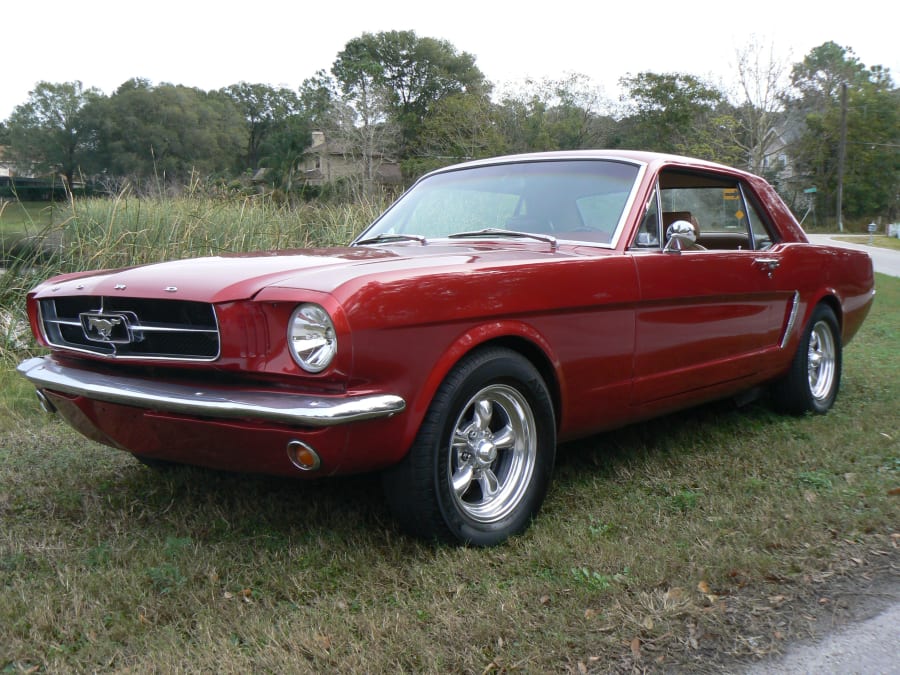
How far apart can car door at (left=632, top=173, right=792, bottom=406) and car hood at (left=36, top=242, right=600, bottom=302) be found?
0.40 m

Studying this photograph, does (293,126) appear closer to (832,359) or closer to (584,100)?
(584,100)

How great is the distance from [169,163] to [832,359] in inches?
1901

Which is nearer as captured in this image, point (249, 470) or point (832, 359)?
point (249, 470)

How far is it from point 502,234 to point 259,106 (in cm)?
7609

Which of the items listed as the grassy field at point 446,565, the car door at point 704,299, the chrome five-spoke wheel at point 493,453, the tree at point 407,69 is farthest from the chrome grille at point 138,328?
the tree at point 407,69

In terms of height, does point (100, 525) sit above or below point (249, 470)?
below

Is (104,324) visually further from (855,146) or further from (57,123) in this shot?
(855,146)

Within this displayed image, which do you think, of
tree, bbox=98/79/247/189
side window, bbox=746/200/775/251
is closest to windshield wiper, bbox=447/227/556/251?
side window, bbox=746/200/775/251

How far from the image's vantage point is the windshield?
3980 millimetres

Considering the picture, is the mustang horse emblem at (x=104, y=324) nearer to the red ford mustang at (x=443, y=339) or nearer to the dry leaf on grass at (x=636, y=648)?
the red ford mustang at (x=443, y=339)

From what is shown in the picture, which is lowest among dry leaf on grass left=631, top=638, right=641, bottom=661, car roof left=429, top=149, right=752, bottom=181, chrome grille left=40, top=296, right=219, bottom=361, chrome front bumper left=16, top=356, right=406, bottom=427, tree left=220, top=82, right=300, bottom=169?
dry leaf on grass left=631, top=638, right=641, bottom=661

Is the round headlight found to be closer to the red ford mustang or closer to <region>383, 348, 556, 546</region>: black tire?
the red ford mustang

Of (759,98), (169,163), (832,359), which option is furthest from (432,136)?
(832,359)

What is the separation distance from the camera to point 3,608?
2707mm
